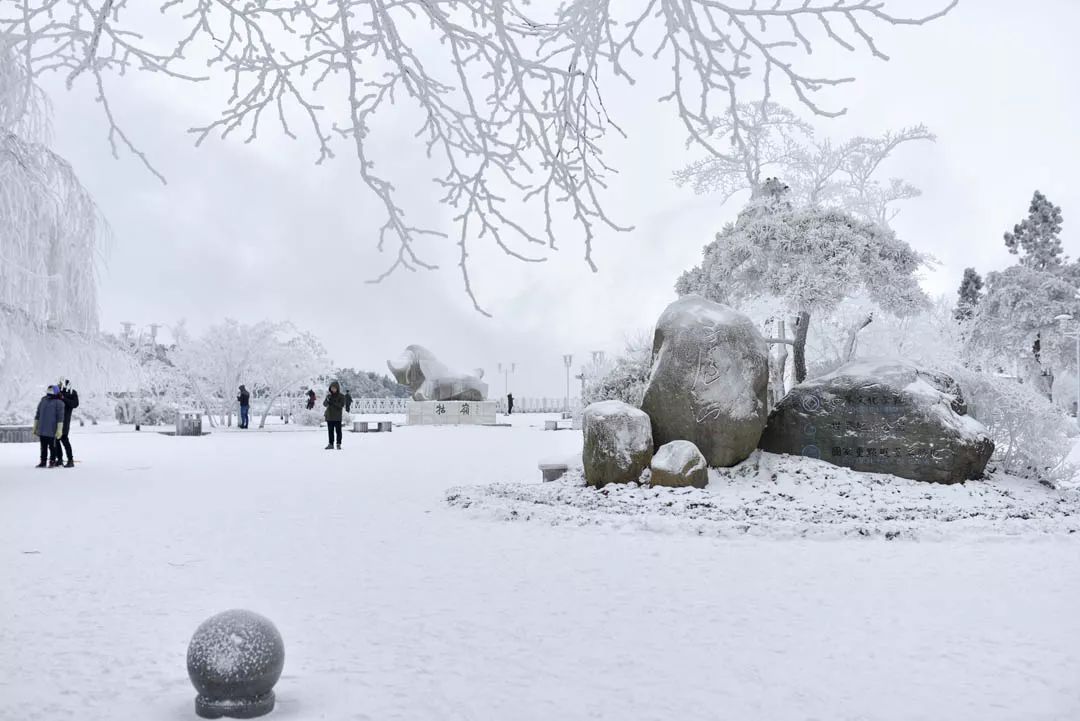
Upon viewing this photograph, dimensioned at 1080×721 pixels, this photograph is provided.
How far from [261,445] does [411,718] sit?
20.4 metres

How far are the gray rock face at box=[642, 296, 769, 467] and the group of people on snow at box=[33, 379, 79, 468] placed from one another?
10560 millimetres

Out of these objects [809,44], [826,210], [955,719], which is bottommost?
[955,719]

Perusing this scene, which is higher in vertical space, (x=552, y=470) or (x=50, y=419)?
(x=50, y=419)

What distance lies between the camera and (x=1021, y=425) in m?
13.1

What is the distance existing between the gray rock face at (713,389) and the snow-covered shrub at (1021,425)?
3822 millimetres

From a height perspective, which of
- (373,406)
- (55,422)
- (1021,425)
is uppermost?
(373,406)

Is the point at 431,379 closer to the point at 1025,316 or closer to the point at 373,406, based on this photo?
the point at 373,406

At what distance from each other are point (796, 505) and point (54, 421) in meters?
13.1

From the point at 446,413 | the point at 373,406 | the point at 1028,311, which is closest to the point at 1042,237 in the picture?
the point at 1028,311

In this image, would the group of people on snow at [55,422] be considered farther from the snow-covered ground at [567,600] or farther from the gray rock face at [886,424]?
the gray rock face at [886,424]

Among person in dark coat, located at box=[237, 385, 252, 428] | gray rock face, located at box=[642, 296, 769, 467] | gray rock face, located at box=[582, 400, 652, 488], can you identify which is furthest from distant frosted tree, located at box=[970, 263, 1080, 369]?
gray rock face, located at box=[582, 400, 652, 488]

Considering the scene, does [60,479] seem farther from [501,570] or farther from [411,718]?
[411,718]

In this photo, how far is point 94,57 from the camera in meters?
3.59

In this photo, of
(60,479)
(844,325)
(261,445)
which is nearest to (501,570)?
(60,479)
